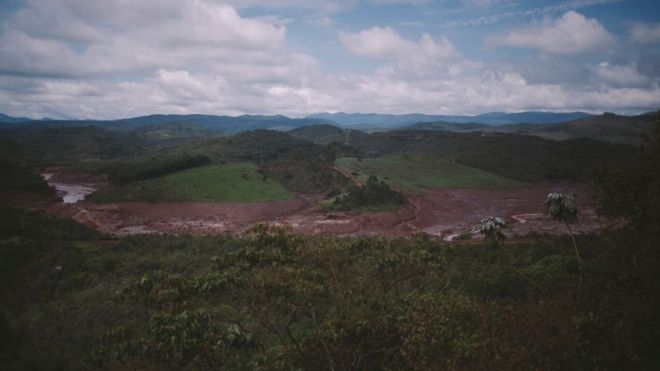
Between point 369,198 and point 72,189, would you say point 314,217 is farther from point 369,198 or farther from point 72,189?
point 72,189

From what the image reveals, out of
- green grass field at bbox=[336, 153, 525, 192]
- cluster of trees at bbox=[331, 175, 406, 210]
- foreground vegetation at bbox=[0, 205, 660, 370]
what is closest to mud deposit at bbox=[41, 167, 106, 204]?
cluster of trees at bbox=[331, 175, 406, 210]

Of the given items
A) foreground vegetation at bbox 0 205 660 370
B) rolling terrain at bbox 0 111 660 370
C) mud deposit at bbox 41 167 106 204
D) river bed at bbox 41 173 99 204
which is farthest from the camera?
mud deposit at bbox 41 167 106 204

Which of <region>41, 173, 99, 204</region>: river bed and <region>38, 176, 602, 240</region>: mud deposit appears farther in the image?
<region>41, 173, 99, 204</region>: river bed

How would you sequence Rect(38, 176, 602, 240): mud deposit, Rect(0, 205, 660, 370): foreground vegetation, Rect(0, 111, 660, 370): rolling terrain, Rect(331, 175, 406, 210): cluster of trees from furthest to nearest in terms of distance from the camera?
Rect(331, 175, 406, 210): cluster of trees
Rect(38, 176, 602, 240): mud deposit
Rect(0, 111, 660, 370): rolling terrain
Rect(0, 205, 660, 370): foreground vegetation

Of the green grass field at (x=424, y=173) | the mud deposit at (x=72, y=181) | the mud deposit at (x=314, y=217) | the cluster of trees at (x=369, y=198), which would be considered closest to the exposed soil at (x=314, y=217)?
the mud deposit at (x=314, y=217)

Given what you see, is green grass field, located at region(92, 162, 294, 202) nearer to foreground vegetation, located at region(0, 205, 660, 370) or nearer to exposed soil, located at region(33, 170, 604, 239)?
exposed soil, located at region(33, 170, 604, 239)

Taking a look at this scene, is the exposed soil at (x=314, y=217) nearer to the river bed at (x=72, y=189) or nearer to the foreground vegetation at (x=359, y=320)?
the river bed at (x=72, y=189)

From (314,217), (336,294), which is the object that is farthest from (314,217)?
(336,294)
